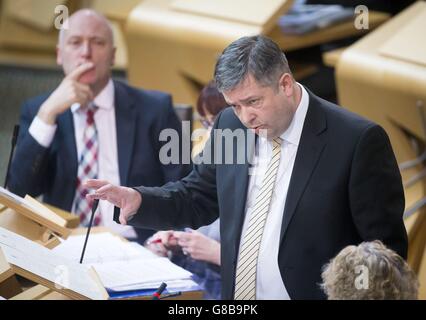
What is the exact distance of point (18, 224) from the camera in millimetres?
2500

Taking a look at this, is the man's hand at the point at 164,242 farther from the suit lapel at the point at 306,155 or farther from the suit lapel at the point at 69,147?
the suit lapel at the point at 306,155

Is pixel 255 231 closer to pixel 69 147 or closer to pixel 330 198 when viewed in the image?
pixel 330 198

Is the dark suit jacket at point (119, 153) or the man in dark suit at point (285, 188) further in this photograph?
the dark suit jacket at point (119, 153)

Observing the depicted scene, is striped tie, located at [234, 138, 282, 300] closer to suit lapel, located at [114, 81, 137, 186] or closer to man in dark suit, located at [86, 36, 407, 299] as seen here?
man in dark suit, located at [86, 36, 407, 299]

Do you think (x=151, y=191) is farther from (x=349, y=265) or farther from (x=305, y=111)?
Result: (x=349, y=265)

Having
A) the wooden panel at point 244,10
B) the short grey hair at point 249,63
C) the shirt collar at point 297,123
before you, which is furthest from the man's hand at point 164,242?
the wooden panel at point 244,10

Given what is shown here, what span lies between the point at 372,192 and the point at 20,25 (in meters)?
5.14

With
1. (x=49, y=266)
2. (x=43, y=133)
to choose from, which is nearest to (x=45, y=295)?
(x=49, y=266)

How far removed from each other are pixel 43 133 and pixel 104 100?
0.27 meters

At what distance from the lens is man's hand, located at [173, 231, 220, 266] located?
8.77ft

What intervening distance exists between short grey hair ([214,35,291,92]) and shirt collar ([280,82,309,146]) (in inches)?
5.4

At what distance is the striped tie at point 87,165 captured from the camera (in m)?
3.19

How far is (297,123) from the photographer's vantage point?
85.9 inches
